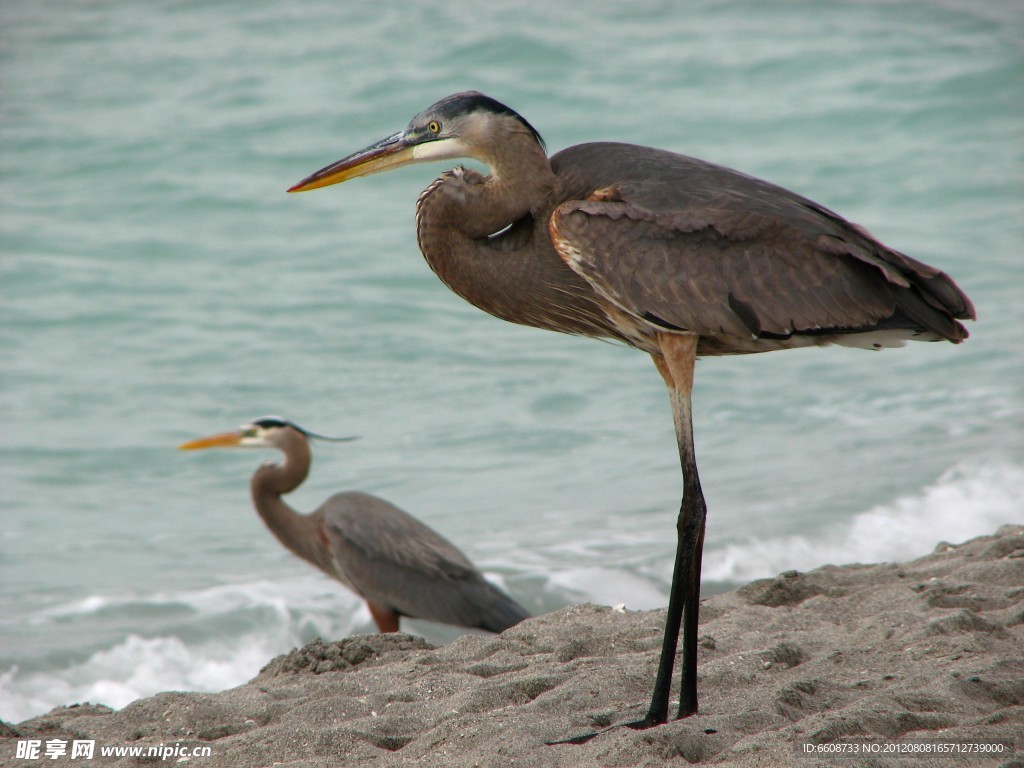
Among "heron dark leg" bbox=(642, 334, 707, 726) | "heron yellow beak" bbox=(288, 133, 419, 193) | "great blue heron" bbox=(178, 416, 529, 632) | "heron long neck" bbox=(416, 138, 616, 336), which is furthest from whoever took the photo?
"great blue heron" bbox=(178, 416, 529, 632)

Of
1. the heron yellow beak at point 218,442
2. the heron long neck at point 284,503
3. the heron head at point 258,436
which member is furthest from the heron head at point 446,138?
the heron yellow beak at point 218,442

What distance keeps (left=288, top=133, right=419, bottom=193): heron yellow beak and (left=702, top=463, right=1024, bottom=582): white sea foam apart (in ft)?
12.7

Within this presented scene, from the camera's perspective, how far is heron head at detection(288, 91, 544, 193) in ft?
14.7

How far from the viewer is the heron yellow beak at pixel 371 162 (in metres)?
4.59

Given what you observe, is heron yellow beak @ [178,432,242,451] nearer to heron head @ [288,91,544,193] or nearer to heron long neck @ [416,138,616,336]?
heron head @ [288,91,544,193]

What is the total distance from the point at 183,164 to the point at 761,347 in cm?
1241

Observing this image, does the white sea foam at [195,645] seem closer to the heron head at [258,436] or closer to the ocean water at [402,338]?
the ocean water at [402,338]

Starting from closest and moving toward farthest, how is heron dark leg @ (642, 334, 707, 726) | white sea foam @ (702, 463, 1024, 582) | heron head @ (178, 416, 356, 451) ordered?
heron dark leg @ (642, 334, 707, 726) → white sea foam @ (702, 463, 1024, 582) → heron head @ (178, 416, 356, 451)

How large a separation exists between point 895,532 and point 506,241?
14.6ft

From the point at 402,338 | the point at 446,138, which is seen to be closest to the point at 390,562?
the point at 446,138

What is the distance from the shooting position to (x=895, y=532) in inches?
314

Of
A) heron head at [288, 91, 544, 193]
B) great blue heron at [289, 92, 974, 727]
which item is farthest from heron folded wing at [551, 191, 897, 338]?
heron head at [288, 91, 544, 193]

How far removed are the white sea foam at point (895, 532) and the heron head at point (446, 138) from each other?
12.7 feet

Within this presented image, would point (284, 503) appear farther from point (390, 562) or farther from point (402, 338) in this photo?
point (402, 338)
